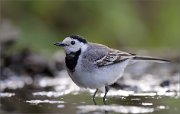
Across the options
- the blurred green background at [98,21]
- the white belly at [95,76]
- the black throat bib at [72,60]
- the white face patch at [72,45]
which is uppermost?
the blurred green background at [98,21]

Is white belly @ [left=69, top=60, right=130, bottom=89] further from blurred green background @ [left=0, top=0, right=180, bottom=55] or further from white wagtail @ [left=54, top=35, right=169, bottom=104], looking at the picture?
blurred green background @ [left=0, top=0, right=180, bottom=55]

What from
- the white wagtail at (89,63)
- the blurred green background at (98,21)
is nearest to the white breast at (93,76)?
the white wagtail at (89,63)

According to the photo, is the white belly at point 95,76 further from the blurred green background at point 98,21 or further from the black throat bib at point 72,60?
the blurred green background at point 98,21

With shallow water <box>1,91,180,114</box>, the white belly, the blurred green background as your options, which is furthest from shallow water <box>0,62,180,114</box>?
the blurred green background

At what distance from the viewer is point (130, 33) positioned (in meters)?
14.4

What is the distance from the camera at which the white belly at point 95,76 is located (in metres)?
7.88

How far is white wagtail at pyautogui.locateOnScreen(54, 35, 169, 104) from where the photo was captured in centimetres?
791

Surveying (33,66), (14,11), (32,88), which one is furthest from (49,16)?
(32,88)

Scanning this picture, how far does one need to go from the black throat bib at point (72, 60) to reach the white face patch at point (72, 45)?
Result: 44 millimetres

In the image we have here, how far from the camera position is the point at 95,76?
7.96 meters

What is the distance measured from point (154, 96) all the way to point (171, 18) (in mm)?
6758

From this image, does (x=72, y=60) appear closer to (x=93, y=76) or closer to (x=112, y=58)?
(x=93, y=76)

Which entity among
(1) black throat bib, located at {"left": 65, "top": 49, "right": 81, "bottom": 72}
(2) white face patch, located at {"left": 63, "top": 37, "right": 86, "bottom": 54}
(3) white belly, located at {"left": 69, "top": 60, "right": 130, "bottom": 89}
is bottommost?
(3) white belly, located at {"left": 69, "top": 60, "right": 130, "bottom": 89}

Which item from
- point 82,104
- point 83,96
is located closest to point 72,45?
point 83,96
